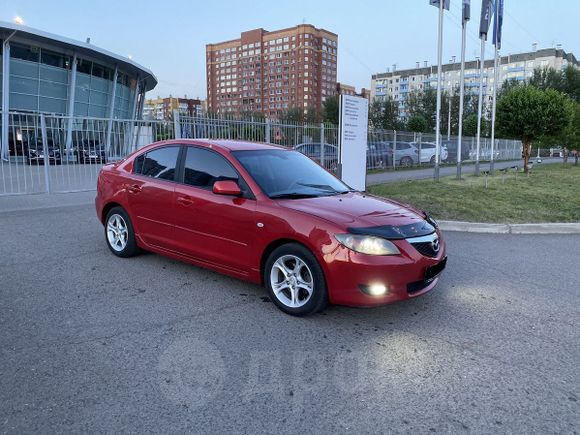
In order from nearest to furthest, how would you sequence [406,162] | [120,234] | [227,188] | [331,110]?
[227,188], [120,234], [406,162], [331,110]

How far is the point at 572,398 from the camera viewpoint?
2.95 m

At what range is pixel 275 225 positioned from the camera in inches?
166

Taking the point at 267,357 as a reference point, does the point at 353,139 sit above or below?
above

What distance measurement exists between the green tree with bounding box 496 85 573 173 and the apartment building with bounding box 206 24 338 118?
11152 centimetres

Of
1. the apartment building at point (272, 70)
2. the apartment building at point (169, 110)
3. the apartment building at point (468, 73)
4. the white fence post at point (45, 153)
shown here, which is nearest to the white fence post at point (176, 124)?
the apartment building at point (169, 110)

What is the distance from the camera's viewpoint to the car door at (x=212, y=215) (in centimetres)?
448

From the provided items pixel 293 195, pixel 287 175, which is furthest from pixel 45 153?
pixel 293 195

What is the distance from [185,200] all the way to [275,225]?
50.0 inches

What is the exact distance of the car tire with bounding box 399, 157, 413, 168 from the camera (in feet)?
80.8

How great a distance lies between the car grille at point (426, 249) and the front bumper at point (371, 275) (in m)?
0.06

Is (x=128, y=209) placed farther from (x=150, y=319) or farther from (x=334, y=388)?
(x=334, y=388)

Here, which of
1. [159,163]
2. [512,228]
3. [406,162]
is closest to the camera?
[159,163]

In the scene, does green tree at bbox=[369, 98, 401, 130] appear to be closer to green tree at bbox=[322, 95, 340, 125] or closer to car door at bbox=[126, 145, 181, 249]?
green tree at bbox=[322, 95, 340, 125]

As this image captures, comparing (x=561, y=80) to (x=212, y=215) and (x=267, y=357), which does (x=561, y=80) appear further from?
(x=267, y=357)
